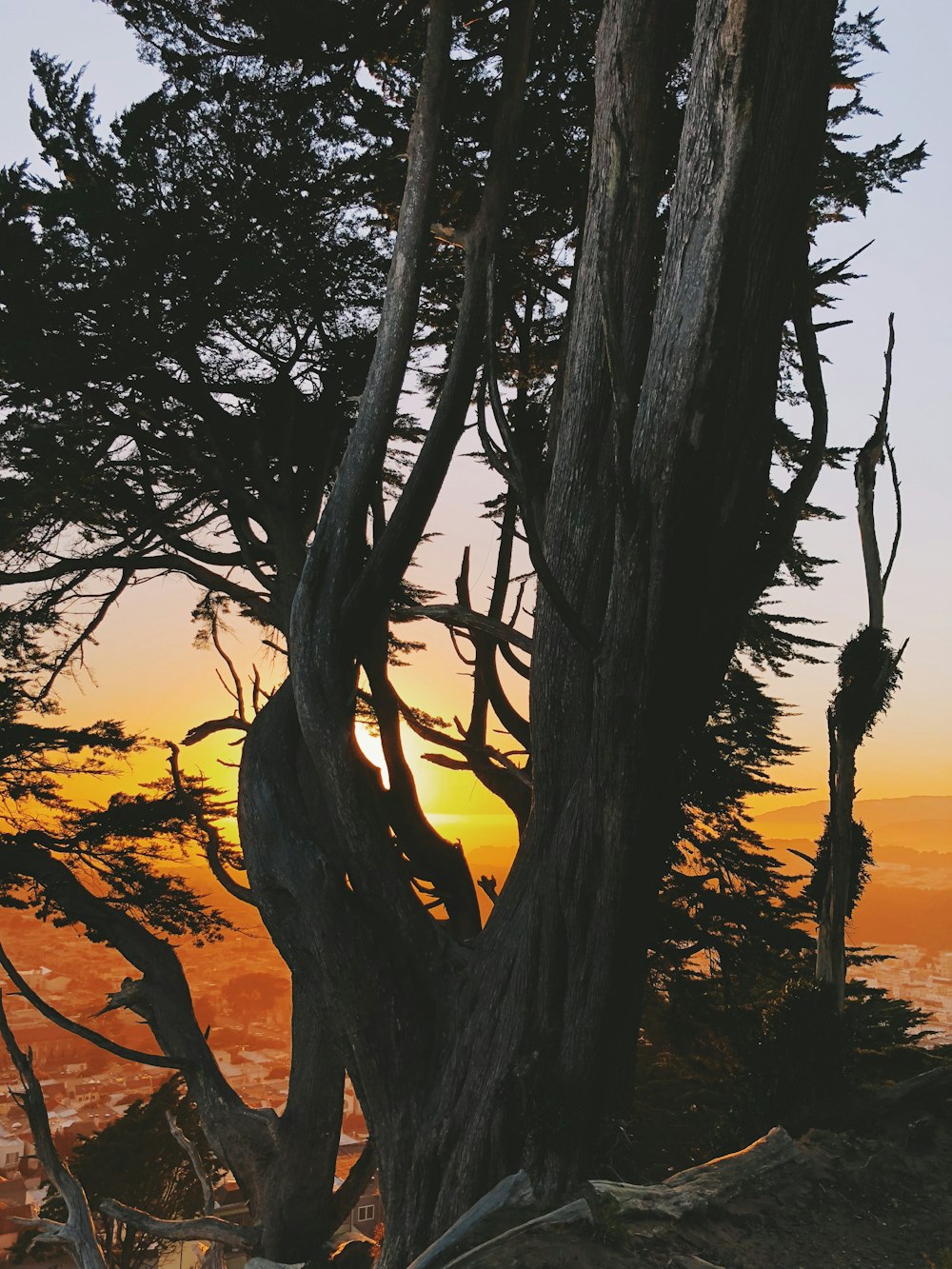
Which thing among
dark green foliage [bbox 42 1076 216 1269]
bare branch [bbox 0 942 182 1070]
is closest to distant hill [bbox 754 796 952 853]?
dark green foliage [bbox 42 1076 216 1269]

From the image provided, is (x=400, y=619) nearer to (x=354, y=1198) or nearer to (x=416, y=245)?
(x=416, y=245)

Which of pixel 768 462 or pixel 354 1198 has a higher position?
pixel 768 462

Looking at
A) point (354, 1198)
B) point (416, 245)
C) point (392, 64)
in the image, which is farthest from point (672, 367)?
point (354, 1198)

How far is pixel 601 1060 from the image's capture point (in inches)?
156

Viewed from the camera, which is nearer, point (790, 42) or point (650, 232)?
point (790, 42)

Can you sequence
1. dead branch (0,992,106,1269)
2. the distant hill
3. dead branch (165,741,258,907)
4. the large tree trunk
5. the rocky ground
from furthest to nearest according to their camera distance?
the distant hill < dead branch (165,741,258,907) < dead branch (0,992,106,1269) < the large tree trunk < the rocky ground

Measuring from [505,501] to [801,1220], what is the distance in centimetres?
475

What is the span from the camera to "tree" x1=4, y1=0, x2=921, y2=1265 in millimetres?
3568

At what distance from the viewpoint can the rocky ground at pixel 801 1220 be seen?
2877 millimetres

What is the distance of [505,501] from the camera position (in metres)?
7.00

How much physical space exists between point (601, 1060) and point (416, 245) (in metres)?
3.84

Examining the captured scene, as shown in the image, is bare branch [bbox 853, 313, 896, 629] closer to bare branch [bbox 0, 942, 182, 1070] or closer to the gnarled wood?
the gnarled wood

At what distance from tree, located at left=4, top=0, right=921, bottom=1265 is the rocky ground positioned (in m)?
0.70

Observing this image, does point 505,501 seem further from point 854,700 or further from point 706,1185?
point 706,1185
